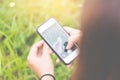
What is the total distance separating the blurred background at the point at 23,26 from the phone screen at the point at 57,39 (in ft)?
1.64

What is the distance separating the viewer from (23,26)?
2857mm

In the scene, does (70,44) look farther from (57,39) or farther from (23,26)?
(23,26)

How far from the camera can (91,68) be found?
1.29 metres

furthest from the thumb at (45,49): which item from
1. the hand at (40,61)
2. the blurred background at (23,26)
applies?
the blurred background at (23,26)

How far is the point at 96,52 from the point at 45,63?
84 cm

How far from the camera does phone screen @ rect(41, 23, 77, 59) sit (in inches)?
81.7

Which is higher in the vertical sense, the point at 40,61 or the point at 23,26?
the point at 40,61

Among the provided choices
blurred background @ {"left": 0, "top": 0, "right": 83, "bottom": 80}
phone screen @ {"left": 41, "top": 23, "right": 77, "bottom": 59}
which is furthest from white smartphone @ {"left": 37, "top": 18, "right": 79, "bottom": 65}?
blurred background @ {"left": 0, "top": 0, "right": 83, "bottom": 80}

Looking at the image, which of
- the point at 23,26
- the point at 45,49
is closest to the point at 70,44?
the point at 45,49

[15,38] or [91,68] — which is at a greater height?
[91,68]

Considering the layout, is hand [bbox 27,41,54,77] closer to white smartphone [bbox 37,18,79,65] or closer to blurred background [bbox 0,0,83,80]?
white smartphone [bbox 37,18,79,65]

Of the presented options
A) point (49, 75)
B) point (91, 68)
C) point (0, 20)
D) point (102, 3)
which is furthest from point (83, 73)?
point (0, 20)

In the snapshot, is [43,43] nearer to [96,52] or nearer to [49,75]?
[49,75]

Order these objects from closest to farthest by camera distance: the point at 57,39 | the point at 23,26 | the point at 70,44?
the point at 70,44
the point at 57,39
the point at 23,26
